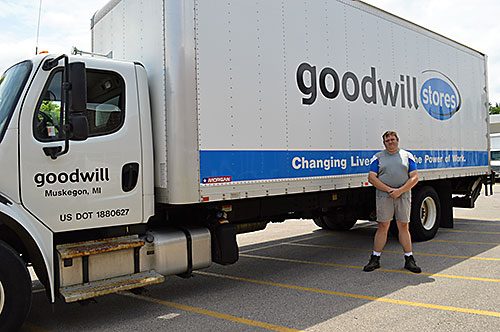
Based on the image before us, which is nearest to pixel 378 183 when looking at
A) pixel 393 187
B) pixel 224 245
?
pixel 393 187

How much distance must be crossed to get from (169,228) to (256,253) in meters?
2.96

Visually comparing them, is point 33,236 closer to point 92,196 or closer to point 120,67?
point 92,196

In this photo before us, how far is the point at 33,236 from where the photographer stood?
156 inches

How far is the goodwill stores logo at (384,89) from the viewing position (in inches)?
235

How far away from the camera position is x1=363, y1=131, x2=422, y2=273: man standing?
612cm

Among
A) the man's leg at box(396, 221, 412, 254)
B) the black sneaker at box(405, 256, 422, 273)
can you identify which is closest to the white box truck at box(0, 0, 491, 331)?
the man's leg at box(396, 221, 412, 254)

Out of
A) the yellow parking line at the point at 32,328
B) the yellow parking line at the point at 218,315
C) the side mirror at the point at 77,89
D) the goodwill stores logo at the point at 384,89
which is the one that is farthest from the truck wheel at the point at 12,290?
the goodwill stores logo at the point at 384,89

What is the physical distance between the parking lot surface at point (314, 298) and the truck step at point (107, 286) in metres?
A: 0.23

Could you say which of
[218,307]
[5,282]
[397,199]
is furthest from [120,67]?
[397,199]

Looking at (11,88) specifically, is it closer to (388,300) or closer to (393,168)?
(388,300)

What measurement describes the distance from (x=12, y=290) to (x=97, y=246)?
Result: 33.3 inches

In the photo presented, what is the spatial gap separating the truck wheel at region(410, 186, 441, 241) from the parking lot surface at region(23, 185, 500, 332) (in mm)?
454

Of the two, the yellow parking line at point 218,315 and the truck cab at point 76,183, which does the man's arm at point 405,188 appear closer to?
the yellow parking line at point 218,315

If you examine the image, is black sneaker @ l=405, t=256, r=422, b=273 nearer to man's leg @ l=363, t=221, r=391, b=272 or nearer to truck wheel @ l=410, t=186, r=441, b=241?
man's leg @ l=363, t=221, r=391, b=272
